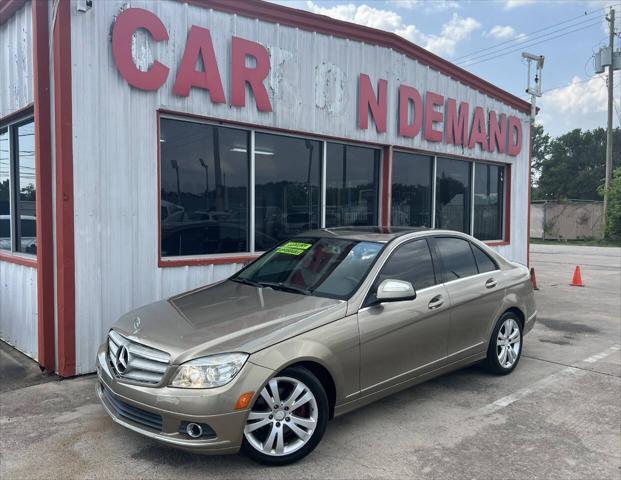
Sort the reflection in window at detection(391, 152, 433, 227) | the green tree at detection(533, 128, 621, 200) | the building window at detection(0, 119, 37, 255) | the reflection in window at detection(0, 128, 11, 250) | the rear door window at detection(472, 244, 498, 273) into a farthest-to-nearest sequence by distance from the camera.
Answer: the green tree at detection(533, 128, 621, 200), the reflection in window at detection(391, 152, 433, 227), the reflection in window at detection(0, 128, 11, 250), the building window at detection(0, 119, 37, 255), the rear door window at detection(472, 244, 498, 273)

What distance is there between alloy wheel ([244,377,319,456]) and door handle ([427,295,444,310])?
1.47 meters

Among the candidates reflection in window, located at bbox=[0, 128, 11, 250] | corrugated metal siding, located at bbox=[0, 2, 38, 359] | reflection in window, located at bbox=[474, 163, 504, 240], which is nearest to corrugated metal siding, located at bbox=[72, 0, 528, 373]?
corrugated metal siding, located at bbox=[0, 2, 38, 359]

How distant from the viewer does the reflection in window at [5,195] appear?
6.79 metres

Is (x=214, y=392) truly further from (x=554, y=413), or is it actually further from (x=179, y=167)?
(x=179, y=167)

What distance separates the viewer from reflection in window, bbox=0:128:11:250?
6.79 metres

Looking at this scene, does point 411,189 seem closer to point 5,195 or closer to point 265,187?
point 265,187

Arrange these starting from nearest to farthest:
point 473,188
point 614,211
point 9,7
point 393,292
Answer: point 393,292, point 9,7, point 473,188, point 614,211

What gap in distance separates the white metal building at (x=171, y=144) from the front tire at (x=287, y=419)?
286 cm

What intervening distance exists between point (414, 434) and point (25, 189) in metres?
5.42

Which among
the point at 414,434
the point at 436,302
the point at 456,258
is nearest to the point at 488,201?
the point at 456,258

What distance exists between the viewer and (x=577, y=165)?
63656 millimetres

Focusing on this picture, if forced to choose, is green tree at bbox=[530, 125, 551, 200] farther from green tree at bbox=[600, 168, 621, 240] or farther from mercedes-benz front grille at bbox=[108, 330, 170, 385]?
mercedes-benz front grille at bbox=[108, 330, 170, 385]

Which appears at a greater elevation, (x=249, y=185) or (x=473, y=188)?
(x=473, y=188)

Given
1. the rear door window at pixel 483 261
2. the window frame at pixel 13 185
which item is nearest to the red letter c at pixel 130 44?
the window frame at pixel 13 185
